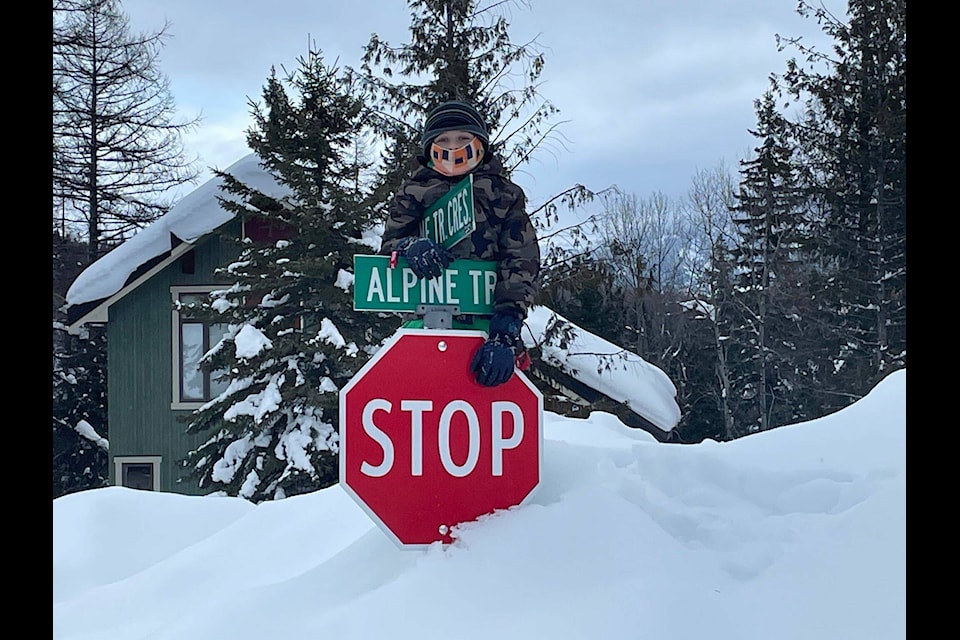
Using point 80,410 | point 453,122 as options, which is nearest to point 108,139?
point 80,410

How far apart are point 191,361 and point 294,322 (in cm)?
487

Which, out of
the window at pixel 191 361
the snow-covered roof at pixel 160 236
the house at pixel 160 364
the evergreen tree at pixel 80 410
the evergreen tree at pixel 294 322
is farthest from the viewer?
the evergreen tree at pixel 80 410

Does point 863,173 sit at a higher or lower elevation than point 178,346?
higher

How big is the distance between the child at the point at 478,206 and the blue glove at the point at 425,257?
0.06m

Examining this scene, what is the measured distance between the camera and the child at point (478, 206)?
3.26m

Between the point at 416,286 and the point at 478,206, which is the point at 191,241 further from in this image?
the point at 416,286

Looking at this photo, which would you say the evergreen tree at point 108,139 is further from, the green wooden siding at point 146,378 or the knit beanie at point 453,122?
the knit beanie at point 453,122

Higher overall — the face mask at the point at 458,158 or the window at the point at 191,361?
the face mask at the point at 458,158

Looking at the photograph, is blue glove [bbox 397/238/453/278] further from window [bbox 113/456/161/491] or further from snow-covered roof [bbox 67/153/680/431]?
window [bbox 113/456/161/491]

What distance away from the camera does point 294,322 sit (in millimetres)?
10328

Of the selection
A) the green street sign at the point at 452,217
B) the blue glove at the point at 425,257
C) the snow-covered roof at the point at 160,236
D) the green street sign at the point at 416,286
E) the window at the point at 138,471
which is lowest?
the window at the point at 138,471

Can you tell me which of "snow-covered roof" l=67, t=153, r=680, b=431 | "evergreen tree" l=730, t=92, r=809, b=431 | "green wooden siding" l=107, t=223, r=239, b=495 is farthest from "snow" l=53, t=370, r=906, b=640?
"evergreen tree" l=730, t=92, r=809, b=431

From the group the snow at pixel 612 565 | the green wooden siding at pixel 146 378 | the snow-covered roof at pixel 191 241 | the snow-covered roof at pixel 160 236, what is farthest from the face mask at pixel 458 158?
the green wooden siding at pixel 146 378

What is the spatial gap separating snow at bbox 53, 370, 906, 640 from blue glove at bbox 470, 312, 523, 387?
477 mm
